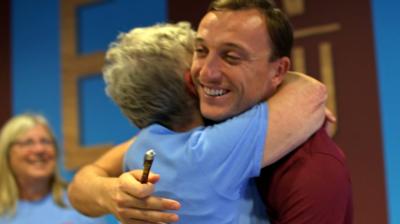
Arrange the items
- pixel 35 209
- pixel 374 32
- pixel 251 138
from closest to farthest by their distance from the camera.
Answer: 1. pixel 251 138
2. pixel 374 32
3. pixel 35 209

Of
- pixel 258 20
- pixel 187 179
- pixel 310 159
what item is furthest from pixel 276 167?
pixel 258 20

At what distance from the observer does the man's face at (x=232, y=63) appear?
1.22m

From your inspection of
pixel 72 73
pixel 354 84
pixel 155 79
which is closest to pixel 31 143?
pixel 72 73

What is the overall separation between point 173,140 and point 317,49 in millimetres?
1428

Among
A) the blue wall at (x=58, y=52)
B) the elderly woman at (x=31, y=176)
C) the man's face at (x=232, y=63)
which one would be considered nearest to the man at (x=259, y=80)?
the man's face at (x=232, y=63)

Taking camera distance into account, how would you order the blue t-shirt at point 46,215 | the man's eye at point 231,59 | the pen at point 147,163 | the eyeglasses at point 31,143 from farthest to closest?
1. the eyeglasses at point 31,143
2. the blue t-shirt at point 46,215
3. the man's eye at point 231,59
4. the pen at point 147,163

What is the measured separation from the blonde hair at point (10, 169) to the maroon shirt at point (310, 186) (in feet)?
6.72

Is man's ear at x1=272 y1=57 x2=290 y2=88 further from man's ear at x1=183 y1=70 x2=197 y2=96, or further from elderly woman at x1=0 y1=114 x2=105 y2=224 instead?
elderly woman at x1=0 y1=114 x2=105 y2=224

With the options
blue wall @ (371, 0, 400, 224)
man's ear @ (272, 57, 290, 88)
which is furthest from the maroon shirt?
blue wall @ (371, 0, 400, 224)

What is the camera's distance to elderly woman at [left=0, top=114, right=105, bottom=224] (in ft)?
10.0

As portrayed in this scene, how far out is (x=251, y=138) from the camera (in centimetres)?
117

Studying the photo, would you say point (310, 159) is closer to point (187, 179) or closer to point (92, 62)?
point (187, 179)

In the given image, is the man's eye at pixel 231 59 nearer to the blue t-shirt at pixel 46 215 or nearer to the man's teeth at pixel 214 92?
the man's teeth at pixel 214 92

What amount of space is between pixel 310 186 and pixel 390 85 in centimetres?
136
